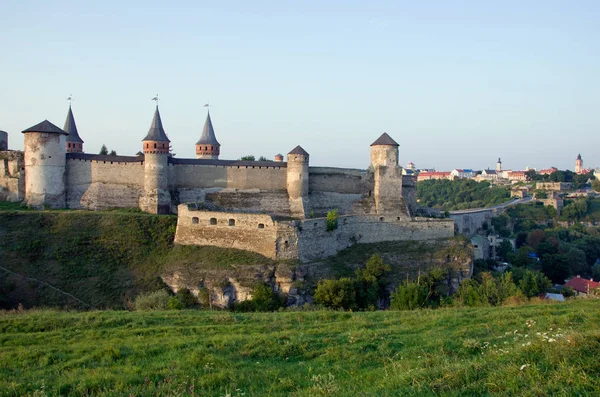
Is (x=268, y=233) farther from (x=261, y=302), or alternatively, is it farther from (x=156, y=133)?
(x=156, y=133)

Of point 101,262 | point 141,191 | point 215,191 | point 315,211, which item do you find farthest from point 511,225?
point 101,262

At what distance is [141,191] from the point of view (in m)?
30.6

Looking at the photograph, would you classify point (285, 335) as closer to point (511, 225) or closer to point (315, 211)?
point (315, 211)

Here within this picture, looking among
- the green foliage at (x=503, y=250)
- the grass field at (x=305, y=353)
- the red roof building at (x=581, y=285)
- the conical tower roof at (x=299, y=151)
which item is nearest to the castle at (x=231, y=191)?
the conical tower roof at (x=299, y=151)

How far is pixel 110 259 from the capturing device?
Answer: 24.3m

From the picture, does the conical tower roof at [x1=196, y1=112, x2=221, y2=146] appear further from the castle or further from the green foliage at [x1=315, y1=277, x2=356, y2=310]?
the green foliage at [x1=315, y1=277, x2=356, y2=310]

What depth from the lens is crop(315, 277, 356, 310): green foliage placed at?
21.3 m

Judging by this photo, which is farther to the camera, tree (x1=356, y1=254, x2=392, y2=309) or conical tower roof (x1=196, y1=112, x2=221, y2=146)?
conical tower roof (x1=196, y1=112, x2=221, y2=146)

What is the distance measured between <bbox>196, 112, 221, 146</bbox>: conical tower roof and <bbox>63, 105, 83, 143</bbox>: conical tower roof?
8.35m

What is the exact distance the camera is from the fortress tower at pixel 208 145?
123 ft

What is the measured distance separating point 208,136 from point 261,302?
19.6 meters

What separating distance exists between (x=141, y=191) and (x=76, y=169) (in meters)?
4.08

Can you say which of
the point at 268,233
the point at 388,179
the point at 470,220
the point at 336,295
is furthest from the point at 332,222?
the point at 470,220

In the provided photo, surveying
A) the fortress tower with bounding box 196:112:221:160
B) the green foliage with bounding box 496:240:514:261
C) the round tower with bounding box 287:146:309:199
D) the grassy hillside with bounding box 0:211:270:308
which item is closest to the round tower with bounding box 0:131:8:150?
the grassy hillside with bounding box 0:211:270:308
